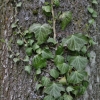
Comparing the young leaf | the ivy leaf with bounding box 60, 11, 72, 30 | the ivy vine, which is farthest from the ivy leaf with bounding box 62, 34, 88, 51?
the young leaf

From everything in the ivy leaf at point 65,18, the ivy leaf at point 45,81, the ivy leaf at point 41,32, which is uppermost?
the ivy leaf at point 65,18

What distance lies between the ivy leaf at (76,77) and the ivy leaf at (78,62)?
0.10 feet

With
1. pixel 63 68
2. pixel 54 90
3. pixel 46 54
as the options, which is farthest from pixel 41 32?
pixel 54 90

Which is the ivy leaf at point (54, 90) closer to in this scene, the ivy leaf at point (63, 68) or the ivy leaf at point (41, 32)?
the ivy leaf at point (63, 68)

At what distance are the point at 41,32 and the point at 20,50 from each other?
7.8 inches

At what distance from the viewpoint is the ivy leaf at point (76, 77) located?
161 centimetres

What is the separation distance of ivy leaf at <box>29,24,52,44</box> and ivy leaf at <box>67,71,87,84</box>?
0.28m

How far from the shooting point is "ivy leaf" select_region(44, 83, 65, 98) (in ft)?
5.21

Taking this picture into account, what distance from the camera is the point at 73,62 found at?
64.0 inches

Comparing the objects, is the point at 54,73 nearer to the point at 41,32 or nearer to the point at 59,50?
the point at 59,50

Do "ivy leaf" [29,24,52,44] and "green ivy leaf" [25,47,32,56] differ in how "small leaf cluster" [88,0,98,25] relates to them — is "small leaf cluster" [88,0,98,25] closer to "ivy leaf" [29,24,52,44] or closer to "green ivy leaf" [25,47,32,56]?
"ivy leaf" [29,24,52,44]

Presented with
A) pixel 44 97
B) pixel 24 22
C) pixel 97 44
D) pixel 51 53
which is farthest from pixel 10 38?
pixel 97 44

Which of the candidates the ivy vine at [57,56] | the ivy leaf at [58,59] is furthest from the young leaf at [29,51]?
the ivy leaf at [58,59]

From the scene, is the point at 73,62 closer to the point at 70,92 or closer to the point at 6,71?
the point at 70,92
